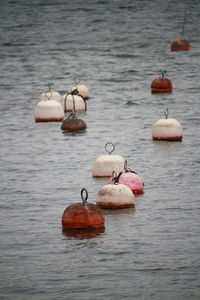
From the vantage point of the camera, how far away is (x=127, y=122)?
2093 inches

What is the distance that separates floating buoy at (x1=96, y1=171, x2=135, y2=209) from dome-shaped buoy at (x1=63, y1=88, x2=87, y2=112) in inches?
901

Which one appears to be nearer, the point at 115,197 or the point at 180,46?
the point at 115,197

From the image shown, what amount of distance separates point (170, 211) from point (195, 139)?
1454 cm

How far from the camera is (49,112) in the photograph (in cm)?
5325

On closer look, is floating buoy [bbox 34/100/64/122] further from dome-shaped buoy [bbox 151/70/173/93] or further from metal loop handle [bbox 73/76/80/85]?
metal loop handle [bbox 73/76/80/85]

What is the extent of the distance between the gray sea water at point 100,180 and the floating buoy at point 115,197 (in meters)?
0.28

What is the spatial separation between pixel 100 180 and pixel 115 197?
5.34 metres

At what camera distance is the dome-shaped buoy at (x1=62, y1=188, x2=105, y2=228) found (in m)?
30.3

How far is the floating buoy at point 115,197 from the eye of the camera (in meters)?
32.8

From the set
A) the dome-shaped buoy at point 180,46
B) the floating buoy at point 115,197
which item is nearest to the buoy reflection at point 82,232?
the floating buoy at point 115,197

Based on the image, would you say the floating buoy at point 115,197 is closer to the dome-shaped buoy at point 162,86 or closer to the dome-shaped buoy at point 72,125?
the dome-shaped buoy at point 72,125

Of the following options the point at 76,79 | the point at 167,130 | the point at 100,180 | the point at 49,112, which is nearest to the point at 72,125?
the point at 49,112

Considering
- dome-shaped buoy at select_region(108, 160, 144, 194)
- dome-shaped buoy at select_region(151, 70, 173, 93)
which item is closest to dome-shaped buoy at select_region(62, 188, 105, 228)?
dome-shaped buoy at select_region(108, 160, 144, 194)

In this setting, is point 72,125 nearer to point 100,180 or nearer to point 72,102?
point 72,102
